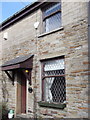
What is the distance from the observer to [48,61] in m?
7.94

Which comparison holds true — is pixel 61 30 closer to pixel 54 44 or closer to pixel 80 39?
pixel 54 44

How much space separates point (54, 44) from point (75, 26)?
47.1 inches

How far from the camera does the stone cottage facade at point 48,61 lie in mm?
6552

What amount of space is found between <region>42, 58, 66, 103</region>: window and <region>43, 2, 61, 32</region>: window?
152 cm

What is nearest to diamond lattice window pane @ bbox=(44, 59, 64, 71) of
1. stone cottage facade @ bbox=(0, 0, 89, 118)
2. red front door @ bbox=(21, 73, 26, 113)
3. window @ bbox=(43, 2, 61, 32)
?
stone cottage facade @ bbox=(0, 0, 89, 118)

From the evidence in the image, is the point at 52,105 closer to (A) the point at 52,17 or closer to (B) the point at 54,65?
(B) the point at 54,65

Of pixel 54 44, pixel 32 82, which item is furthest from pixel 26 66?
pixel 54 44

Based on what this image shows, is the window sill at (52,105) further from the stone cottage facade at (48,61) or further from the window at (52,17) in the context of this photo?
the window at (52,17)

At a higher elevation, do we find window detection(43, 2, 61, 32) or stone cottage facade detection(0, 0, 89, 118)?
window detection(43, 2, 61, 32)

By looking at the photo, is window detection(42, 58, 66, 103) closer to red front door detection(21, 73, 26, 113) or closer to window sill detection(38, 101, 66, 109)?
window sill detection(38, 101, 66, 109)

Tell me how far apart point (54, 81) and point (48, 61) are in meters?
0.88

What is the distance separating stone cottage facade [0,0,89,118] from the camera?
6552mm

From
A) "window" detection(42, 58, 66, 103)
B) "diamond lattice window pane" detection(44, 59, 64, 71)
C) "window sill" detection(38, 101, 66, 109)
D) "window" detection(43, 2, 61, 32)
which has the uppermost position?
"window" detection(43, 2, 61, 32)

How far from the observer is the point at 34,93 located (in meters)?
8.34
